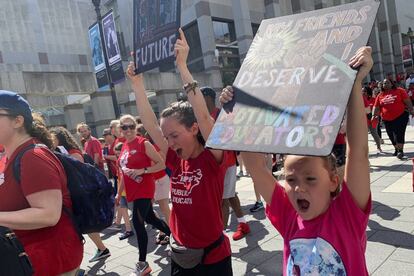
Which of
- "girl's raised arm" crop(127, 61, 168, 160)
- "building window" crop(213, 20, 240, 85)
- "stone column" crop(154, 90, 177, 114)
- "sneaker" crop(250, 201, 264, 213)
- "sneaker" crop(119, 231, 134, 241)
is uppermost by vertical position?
"building window" crop(213, 20, 240, 85)

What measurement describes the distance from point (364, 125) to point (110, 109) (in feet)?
55.7

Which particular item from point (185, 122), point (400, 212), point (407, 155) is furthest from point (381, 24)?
point (185, 122)

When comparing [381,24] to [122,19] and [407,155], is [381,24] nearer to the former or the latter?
[122,19]

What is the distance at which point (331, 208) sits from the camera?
1791mm

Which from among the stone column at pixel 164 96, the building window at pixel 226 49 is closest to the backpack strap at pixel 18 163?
the stone column at pixel 164 96

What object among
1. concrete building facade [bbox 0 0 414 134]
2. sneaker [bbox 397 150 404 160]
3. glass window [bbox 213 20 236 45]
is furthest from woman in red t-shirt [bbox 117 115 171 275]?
glass window [bbox 213 20 236 45]

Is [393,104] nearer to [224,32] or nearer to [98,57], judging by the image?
[98,57]

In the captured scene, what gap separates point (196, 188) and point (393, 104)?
26.0ft

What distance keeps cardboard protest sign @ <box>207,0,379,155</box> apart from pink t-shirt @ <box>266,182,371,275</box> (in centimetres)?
47

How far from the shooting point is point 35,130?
2420 millimetres

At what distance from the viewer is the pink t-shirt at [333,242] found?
168 centimetres

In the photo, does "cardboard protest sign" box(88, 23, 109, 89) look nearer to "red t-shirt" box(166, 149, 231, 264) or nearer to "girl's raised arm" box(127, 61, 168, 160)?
"girl's raised arm" box(127, 61, 168, 160)

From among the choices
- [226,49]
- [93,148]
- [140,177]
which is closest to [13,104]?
[140,177]

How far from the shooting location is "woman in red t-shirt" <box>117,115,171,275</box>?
4420 mm
